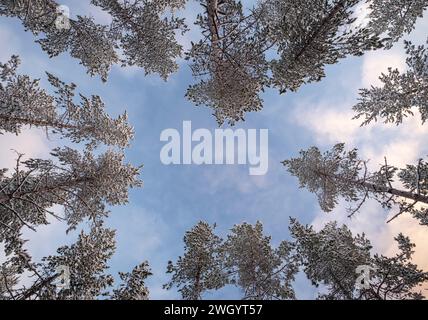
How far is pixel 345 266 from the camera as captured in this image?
10094 mm

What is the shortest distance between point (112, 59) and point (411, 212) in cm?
1351

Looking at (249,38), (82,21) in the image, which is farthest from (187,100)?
(82,21)

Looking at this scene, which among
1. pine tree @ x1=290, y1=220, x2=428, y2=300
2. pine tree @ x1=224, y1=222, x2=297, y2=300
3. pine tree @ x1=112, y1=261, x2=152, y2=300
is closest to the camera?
pine tree @ x1=112, y1=261, x2=152, y2=300

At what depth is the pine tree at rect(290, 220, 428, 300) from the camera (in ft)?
31.3

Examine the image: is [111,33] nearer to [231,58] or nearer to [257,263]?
[231,58]

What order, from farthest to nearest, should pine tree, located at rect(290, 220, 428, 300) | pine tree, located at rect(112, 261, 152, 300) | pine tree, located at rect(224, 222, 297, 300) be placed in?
1. pine tree, located at rect(224, 222, 297, 300)
2. pine tree, located at rect(290, 220, 428, 300)
3. pine tree, located at rect(112, 261, 152, 300)

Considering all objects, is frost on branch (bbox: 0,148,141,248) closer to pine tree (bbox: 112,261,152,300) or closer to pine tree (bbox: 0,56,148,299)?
pine tree (bbox: 0,56,148,299)

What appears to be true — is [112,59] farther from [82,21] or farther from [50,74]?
[50,74]

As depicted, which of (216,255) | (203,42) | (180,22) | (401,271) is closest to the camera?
(401,271)

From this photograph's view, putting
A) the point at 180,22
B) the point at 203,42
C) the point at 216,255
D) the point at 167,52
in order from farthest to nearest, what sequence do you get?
the point at 167,52
the point at 180,22
the point at 216,255
the point at 203,42

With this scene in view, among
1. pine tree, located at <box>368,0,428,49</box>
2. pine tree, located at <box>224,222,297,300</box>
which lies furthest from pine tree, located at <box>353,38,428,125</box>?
pine tree, located at <box>224,222,297,300</box>

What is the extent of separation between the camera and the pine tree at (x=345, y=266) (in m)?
9.55

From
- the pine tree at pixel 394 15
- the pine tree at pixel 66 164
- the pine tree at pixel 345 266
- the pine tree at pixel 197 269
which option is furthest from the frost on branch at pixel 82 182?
the pine tree at pixel 394 15

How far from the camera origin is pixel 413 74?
11586mm
